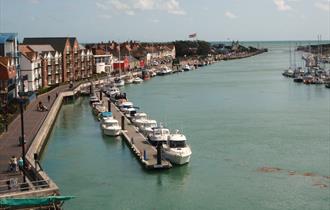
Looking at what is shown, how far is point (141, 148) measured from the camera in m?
33.4

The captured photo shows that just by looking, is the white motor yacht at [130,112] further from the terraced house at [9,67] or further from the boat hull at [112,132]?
the terraced house at [9,67]

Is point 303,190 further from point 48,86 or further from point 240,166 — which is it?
point 48,86

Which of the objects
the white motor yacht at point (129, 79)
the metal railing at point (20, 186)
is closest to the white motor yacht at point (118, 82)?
the white motor yacht at point (129, 79)

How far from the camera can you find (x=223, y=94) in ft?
241

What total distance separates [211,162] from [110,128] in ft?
34.8

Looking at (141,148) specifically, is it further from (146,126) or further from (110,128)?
(110,128)

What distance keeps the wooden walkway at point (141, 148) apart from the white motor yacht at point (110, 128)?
1.77 feet

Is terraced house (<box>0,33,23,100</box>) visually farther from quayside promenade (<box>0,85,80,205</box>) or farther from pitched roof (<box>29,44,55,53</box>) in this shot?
pitched roof (<box>29,44,55,53</box>)

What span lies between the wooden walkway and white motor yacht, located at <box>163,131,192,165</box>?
52 cm

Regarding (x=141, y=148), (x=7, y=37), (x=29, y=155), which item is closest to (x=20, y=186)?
(x=29, y=155)

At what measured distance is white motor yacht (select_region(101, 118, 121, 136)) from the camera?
39.1 meters

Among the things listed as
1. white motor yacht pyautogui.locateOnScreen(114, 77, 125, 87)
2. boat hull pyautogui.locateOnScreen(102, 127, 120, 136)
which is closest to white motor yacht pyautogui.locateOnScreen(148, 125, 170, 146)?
boat hull pyautogui.locateOnScreen(102, 127, 120, 136)

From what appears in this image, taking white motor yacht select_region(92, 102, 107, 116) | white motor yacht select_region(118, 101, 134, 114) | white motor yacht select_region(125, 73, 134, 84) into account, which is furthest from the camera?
white motor yacht select_region(125, 73, 134, 84)

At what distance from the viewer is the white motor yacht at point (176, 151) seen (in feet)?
98.0
